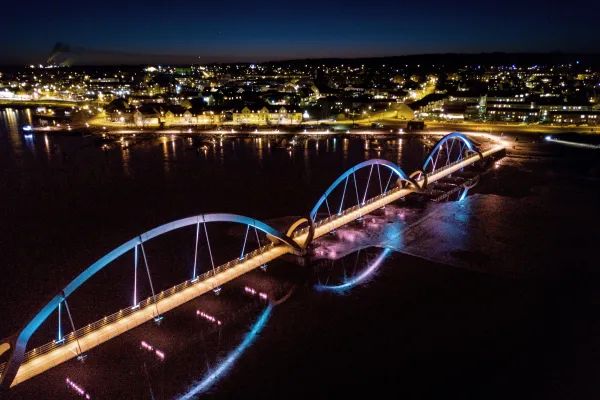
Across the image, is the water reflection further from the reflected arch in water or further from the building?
the building

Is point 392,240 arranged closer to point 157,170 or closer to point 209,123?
point 157,170

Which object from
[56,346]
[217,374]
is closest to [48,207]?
[56,346]

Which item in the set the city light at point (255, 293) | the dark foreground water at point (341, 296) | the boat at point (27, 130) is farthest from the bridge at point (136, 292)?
the boat at point (27, 130)

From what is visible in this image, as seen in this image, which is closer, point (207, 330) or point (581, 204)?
point (207, 330)

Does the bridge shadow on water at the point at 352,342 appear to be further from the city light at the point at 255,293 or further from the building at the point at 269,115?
the building at the point at 269,115

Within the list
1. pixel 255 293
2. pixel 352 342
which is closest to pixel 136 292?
pixel 255 293

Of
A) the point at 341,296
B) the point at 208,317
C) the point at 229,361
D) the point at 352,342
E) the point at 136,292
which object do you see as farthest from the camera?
the point at 341,296

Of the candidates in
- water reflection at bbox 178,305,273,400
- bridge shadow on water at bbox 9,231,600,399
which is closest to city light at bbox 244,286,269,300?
bridge shadow on water at bbox 9,231,600,399

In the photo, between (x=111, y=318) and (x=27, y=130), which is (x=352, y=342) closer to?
(x=111, y=318)
